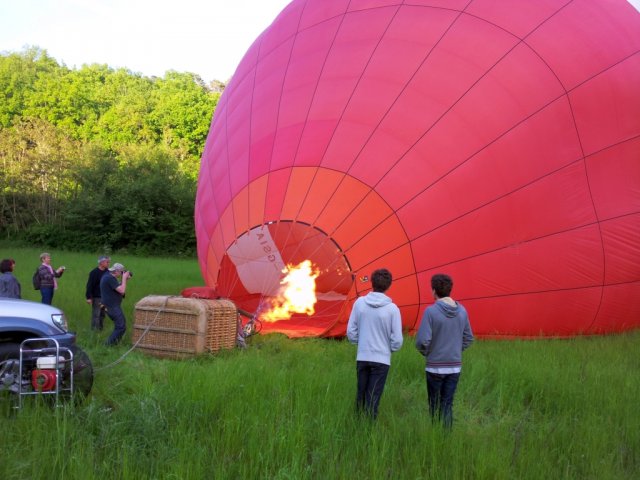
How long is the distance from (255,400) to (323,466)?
0.98 m

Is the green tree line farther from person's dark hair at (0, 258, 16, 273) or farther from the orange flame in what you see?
the orange flame

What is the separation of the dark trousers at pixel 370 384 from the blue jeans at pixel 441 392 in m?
0.30

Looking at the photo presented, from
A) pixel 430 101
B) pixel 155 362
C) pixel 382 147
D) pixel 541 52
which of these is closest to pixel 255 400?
pixel 155 362

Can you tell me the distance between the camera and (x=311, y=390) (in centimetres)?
406

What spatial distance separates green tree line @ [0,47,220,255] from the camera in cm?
2545

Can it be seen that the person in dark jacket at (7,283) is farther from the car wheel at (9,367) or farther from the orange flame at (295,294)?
the car wheel at (9,367)

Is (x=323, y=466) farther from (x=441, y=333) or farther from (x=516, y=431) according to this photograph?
(x=516, y=431)

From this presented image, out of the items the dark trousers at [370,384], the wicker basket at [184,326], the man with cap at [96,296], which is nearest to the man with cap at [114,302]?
the wicker basket at [184,326]

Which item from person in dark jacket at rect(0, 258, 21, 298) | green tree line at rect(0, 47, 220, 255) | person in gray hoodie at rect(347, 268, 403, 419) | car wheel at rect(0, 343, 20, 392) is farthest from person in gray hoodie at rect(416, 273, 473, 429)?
green tree line at rect(0, 47, 220, 255)

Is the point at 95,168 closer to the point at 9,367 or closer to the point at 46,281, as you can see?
the point at 46,281

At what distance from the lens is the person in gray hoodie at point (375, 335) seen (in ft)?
11.8

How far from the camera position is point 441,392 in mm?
3662

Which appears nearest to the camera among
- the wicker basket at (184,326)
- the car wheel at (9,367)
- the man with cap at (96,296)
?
the car wheel at (9,367)

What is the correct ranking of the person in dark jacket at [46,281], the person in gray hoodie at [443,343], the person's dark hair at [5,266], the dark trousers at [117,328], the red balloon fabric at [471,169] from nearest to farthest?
the person in gray hoodie at [443,343], the red balloon fabric at [471,169], the dark trousers at [117,328], the person's dark hair at [5,266], the person in dark jacket at [46,281]
